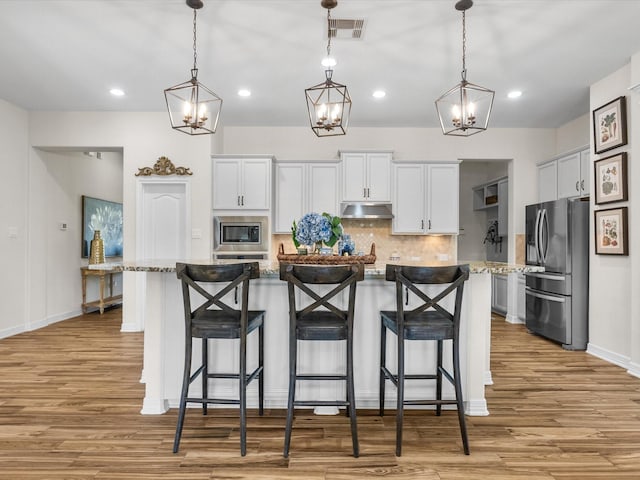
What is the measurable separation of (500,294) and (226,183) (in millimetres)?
4505

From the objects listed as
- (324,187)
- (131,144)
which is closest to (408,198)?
(324,187)

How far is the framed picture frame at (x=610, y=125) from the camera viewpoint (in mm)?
3836

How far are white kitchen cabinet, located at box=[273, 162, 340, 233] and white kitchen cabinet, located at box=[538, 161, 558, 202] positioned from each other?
9.50 feet

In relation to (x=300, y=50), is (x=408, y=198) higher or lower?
lower

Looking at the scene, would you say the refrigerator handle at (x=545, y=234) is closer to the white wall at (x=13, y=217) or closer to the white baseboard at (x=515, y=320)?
the white baseboard at (x=515, y=320)

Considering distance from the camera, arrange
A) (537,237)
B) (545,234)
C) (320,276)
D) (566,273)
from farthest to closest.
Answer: (537,237) → (545,234) → (566,273) → (320,276)

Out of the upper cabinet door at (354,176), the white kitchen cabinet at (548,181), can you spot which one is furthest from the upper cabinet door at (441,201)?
the white kitchen cabinet at (548,181)

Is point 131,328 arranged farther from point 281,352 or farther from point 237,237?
point 281,352

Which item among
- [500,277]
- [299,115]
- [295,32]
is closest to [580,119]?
[500,277]

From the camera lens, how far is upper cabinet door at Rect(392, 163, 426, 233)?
5539mm

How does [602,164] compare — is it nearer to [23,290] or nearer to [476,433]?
[476,433]

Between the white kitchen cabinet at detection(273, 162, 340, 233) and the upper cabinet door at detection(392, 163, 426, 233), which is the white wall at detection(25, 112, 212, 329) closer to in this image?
the white kitchen cabinet at detection(273, 162, 340, 233)

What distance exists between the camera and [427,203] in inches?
219

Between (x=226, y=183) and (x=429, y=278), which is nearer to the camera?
(x=429, y=278)
